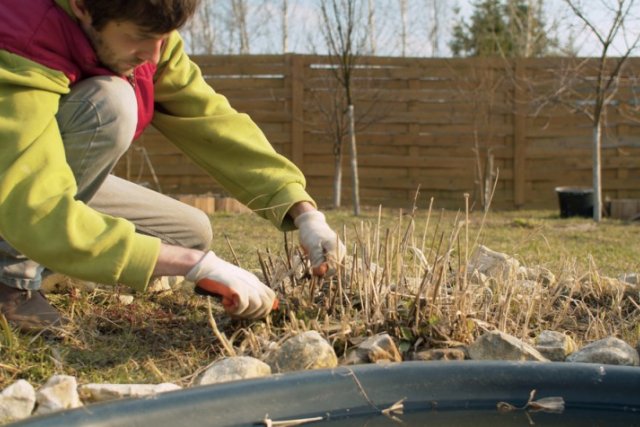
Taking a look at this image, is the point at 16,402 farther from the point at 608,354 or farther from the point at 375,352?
the point at 608,354

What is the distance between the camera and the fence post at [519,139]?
1117 cm

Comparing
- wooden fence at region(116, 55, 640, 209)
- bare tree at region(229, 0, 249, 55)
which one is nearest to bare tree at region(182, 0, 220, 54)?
bare tree at region(229, 0, 249, 55)

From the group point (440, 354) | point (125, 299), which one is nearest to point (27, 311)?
point (125, 299)

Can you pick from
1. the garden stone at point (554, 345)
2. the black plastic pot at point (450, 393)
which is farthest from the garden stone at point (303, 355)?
the garden stone at point (554, 345)

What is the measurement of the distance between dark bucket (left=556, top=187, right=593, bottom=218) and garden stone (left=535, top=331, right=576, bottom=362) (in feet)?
24.3

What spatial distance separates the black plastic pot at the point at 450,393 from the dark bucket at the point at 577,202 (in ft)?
26.1

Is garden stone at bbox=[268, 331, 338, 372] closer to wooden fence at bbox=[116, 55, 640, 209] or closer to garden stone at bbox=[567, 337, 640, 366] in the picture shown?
garden stone at bbox=[567, 337, 640, 366]

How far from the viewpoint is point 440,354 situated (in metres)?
2.34

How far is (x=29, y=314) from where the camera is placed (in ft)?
8.20

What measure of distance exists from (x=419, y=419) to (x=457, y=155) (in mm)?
9695

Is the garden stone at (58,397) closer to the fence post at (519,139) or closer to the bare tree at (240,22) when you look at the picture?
the fence post at (519,139)

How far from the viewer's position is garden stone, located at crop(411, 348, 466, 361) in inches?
92.0

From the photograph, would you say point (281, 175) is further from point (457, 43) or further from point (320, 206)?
point (457, 43)

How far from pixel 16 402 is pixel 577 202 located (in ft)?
27.8
